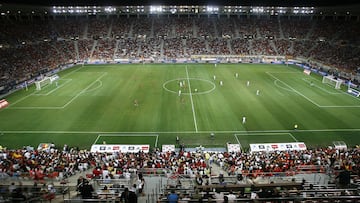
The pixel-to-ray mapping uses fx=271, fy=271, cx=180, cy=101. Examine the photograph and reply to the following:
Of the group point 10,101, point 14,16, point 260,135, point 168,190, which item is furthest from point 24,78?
point 168,190

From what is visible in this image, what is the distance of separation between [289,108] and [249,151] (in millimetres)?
14080

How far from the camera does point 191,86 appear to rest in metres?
47.8

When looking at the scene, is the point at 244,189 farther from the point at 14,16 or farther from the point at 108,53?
the point at 14,16

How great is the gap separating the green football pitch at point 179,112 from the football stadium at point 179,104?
8.8 inches

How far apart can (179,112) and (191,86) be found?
1280cm

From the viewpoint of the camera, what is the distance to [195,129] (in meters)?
31.4

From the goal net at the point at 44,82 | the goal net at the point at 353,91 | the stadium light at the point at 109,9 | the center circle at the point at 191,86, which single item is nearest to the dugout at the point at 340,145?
the goal net at the point at 353,91

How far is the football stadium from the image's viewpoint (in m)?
16.4

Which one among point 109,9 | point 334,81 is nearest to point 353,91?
point 334,81

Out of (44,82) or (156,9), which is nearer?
(44,82)

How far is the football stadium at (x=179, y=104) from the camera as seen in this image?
1642 cm

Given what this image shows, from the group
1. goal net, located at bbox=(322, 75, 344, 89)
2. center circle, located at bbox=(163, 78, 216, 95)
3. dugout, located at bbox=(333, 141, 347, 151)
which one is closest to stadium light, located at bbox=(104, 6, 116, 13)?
center circle, located at bbox=(163, 78, 216, 95)

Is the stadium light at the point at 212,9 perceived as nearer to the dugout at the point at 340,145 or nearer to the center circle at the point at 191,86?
the center circle at the point at 191,86

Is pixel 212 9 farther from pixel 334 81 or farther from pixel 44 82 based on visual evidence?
pixel 44 82
